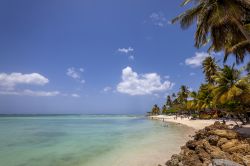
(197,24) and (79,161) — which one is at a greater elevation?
(197,24)

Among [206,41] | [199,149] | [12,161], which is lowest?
[12,161]

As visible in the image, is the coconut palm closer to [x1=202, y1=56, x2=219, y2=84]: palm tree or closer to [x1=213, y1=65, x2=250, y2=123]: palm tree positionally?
[x1=202, y1=56, x2=219, y2=84]: palm tree

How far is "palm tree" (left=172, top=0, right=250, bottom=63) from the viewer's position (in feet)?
35.3

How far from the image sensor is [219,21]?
10844 millimetres

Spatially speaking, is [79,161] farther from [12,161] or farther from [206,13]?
[206,13]

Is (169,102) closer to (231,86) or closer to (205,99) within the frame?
(205,99)

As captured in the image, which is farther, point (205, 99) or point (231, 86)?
point (205, 99)

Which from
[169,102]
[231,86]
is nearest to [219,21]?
[231,86]

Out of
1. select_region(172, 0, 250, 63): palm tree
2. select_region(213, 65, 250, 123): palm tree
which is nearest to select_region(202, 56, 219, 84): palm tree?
select_region(213, 65, 250, 123): palm tree

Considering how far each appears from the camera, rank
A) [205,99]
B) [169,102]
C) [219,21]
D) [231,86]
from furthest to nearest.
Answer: [169,102] < [205,99] < [231,86] < [219,21]

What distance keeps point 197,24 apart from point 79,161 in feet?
35.6

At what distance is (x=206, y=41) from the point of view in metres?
12.6

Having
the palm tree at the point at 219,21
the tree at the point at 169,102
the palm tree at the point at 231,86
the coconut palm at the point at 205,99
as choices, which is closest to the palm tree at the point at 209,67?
the coconut palm at the point at 205,99

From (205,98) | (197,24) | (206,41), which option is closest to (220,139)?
(206,41)
